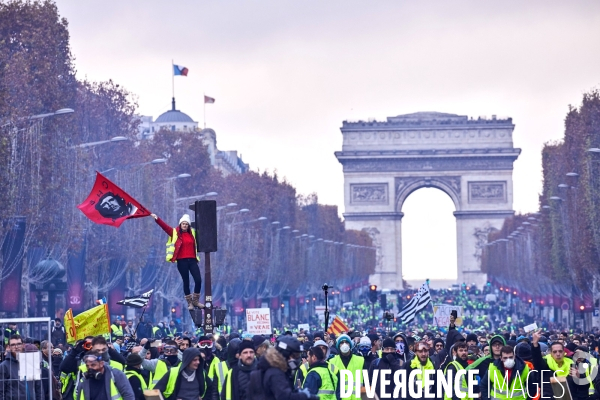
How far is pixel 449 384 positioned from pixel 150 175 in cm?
4970

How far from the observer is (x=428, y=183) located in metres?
151

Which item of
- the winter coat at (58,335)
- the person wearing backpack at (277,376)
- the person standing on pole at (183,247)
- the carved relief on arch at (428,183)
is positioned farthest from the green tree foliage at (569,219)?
the person wearing backpack at (277,376)

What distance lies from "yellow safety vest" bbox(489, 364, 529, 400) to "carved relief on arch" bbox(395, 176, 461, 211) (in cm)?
13003

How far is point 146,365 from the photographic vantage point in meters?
20.2

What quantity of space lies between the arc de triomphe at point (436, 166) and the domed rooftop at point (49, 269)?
322 feet

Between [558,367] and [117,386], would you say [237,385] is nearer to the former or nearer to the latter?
[117,386]

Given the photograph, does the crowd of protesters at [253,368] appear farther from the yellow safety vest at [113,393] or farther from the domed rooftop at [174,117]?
the domed rooftop at [174,117]

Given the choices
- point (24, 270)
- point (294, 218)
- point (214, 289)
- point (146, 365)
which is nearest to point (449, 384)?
point (146, 365)

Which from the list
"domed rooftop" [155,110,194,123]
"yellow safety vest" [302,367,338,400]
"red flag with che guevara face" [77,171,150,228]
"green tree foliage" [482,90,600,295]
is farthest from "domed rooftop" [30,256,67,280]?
"domed rooftop" [155,110,194,123]

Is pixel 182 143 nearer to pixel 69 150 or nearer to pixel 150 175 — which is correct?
pixel 150 175

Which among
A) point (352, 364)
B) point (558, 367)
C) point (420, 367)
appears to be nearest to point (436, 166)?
point (558, 367)

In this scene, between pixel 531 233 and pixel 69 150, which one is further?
pixel 531 233

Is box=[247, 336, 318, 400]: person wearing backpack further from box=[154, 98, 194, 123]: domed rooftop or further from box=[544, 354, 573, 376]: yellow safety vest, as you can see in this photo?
box=[154, 98, 194, 123]: domed rooftop

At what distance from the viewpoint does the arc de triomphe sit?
147125 millimetres
